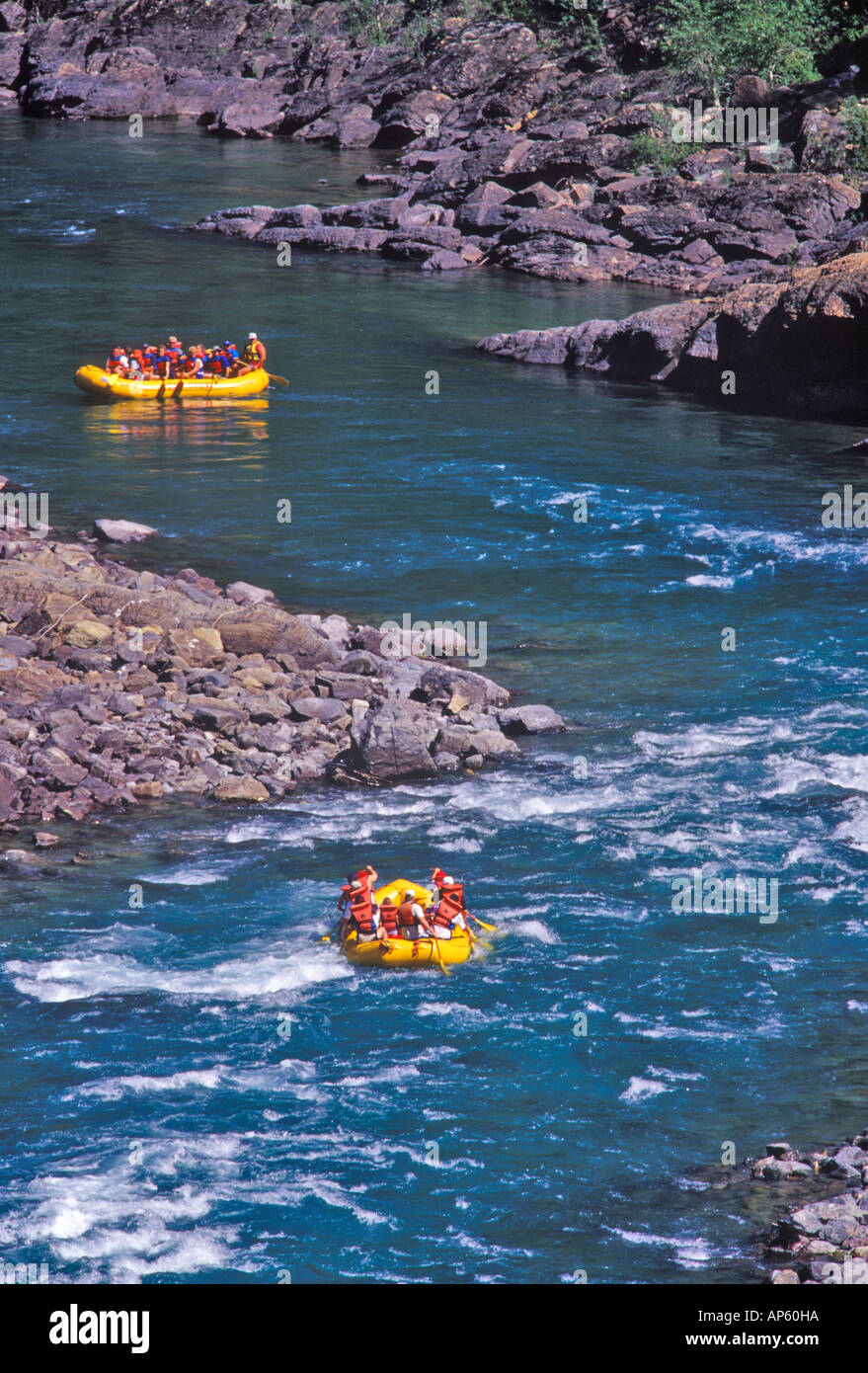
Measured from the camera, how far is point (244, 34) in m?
96.5

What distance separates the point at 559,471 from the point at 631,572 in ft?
22.1

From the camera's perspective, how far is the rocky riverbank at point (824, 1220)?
41.2ft

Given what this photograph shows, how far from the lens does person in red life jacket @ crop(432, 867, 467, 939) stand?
17812 mm

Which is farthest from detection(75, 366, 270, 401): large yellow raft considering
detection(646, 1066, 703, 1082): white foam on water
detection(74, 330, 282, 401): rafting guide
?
detection(646, 1066, 703, 1082): white foam on water

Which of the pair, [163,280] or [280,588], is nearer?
[280,588]

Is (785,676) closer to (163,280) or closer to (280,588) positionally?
(280,588)

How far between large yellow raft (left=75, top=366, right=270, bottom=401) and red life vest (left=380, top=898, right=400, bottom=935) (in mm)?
26624

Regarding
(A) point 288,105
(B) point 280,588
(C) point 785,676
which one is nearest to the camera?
(C) point 785,676

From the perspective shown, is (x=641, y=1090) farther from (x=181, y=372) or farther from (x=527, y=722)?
(x=181, y=372)

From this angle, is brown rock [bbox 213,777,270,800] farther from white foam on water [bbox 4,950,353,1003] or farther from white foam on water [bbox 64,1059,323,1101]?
white foam on water [bbox 64,1059,323,1101]

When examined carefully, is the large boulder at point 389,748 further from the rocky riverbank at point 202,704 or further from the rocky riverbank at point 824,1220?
the rocky riverbank at point 824,1220

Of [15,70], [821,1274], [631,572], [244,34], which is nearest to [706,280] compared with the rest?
[631,572]
